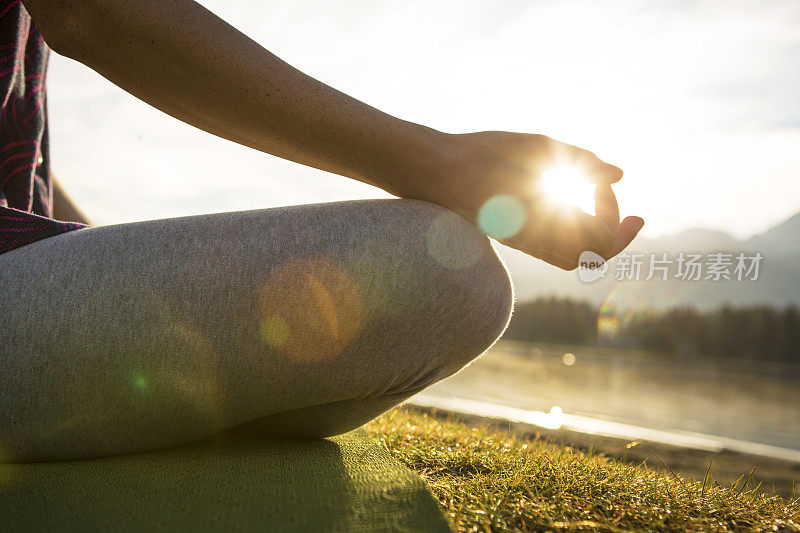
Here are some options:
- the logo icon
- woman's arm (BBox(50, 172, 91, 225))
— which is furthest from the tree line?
the logo icon

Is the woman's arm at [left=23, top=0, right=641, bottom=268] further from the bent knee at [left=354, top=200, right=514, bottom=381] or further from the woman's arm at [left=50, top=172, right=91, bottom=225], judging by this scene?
the woman's arm at [left=50, top=172, right=91, bottom=225]

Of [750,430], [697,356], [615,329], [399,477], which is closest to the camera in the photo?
[399,477]

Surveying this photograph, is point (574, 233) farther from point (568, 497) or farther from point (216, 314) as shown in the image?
point (216, 314)

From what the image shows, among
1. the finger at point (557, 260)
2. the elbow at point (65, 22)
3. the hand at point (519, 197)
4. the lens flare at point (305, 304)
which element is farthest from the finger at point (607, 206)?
the elbow at point (65, 22)

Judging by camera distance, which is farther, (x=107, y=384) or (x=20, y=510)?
(x=107, y=384)

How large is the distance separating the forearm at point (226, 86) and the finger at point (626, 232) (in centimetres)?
42

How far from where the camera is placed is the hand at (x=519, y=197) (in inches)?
41.4

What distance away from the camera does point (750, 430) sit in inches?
296

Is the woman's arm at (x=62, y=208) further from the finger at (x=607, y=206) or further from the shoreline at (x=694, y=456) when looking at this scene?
the shoreline at (x=694, y=456)

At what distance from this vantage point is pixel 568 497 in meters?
1.17

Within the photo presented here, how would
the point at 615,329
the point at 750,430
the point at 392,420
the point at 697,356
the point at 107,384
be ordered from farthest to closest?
the point at 615,329
the point at 697,356
the point at 750,430
the point at 392,420
the point at 107,384

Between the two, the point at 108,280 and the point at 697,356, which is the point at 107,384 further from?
the point at 697,356

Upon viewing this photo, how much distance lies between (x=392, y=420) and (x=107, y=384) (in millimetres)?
1685

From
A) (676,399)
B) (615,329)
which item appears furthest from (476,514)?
(615,329)
